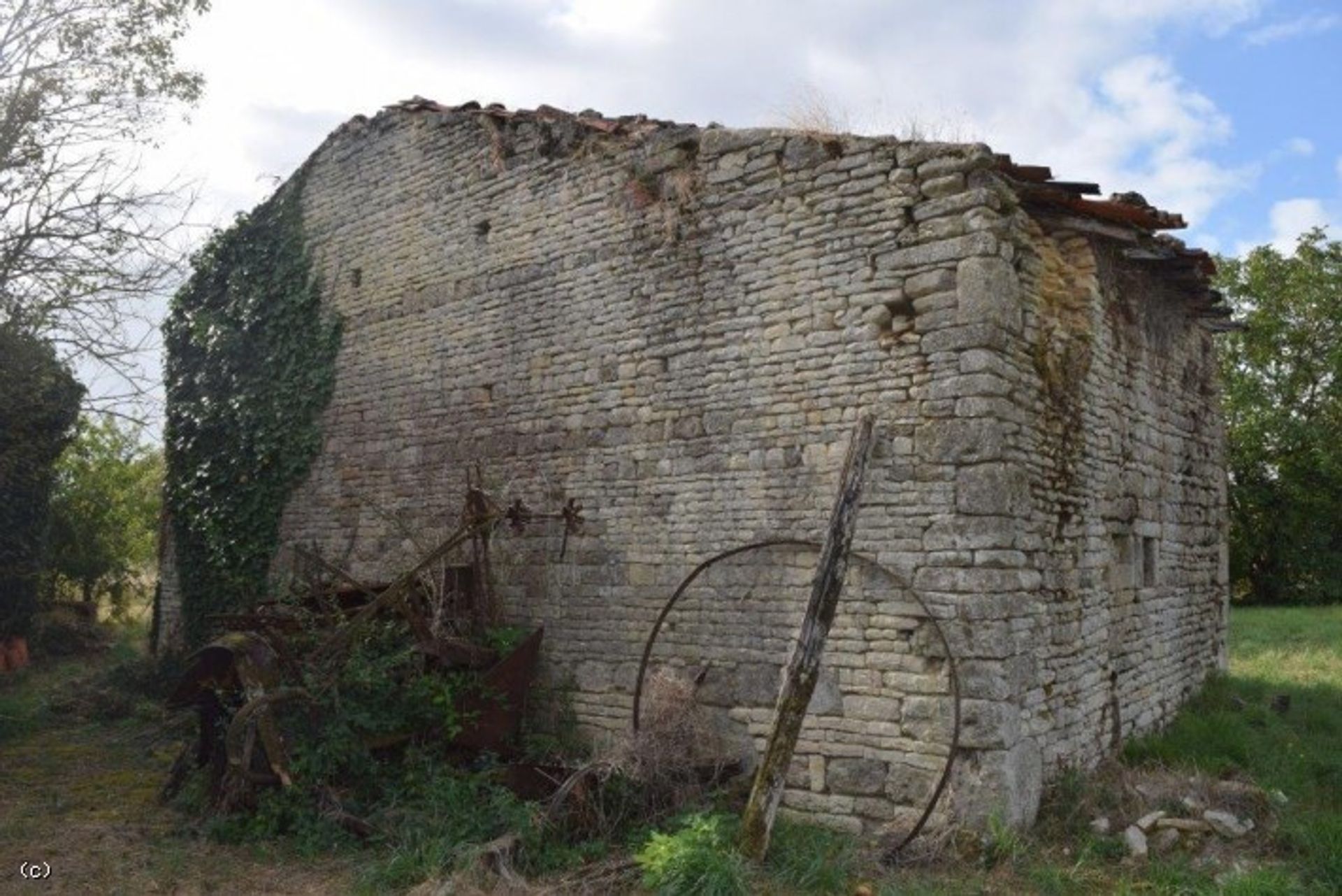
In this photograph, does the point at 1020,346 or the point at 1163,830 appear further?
the point at 1020,346

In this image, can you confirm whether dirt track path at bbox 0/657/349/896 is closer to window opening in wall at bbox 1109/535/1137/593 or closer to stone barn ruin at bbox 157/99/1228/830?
stone barn ruin at bbox 157/99/1228/830

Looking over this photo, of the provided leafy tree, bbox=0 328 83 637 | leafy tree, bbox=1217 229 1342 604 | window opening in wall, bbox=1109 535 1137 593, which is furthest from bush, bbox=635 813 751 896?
leafy tree, bbox=1217 229 1342 604

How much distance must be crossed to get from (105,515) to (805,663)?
18.5 m

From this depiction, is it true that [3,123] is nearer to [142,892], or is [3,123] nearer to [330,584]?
[330,584]

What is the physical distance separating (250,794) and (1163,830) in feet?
19.3

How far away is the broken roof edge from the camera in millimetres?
7168

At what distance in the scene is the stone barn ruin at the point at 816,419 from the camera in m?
A: 6.80

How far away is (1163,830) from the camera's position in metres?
6.57

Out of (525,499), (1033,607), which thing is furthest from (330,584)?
(1033,607)

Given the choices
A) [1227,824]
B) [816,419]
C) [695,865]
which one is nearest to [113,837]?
[695,865]

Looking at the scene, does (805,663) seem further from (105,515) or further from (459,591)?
(105,515)

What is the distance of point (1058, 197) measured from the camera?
24.2 feet

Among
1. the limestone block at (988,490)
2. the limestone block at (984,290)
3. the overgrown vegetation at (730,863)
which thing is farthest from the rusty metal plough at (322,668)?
the limestone block at (984,290)

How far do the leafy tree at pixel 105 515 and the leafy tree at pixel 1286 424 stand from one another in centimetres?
2318
